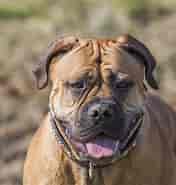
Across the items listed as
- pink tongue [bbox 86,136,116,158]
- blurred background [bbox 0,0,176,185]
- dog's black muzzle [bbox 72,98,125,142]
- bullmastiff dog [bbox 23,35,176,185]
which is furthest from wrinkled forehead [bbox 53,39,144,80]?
blurred background [bbox 0,0,176,185]

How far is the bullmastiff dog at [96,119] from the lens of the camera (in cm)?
662

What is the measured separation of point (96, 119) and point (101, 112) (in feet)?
0.19

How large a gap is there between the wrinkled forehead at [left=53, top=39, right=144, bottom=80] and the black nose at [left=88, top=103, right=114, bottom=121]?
260 mm

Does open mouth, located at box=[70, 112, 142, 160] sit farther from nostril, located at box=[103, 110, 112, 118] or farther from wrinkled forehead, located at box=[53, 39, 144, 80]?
wrinkled forehead, located at box=[53, 39, 144, 80]

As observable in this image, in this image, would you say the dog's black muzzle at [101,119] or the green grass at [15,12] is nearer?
the dog's black muzzle at [101,119]

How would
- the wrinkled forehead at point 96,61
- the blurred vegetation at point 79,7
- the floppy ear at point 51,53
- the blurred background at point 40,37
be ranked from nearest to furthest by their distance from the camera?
the wrinkled forehead at point 96,61
the floppy ear at point 51,53
the blurred background at point 40,37
the blurred vegetation at point 79,7

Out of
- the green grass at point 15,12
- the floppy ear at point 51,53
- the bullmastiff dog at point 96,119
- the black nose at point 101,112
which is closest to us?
the black nose at point 101,112

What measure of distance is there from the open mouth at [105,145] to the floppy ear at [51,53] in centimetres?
48

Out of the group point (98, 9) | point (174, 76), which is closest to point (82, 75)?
point (174, 76)

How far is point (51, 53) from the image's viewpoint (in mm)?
6918

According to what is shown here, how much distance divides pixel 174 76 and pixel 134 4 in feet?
8.06

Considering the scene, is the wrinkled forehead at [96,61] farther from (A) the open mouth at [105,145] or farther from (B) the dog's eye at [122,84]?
(A) the open mouth at [105,145]

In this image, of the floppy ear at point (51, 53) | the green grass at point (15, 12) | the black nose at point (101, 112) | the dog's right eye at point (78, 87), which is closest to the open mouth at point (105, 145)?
the black nose at point (101, 112)

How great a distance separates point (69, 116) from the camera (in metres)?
6.70
